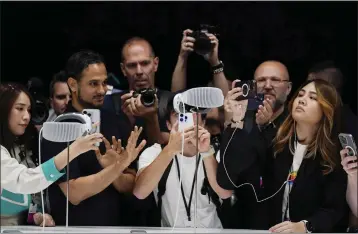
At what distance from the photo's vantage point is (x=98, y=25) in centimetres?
297

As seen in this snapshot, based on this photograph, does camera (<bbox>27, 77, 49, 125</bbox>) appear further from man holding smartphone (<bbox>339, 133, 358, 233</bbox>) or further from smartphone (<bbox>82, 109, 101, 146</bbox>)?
man holding smartphone (<bbox>339, 133, 358, 233</bbox>)

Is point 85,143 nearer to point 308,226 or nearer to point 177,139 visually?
point 177,139

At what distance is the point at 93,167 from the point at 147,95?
43cm

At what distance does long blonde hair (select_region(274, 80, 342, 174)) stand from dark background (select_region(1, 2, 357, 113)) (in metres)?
0.10

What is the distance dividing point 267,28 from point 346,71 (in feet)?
1.43

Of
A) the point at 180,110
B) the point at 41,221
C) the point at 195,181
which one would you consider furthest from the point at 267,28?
the point at 41,221

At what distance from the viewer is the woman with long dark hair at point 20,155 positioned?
288 centimetres

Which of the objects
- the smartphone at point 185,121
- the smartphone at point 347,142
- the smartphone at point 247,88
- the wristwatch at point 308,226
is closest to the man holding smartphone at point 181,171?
the smartphone at point 185,121

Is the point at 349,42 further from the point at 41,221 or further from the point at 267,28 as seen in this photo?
the point at 41,221

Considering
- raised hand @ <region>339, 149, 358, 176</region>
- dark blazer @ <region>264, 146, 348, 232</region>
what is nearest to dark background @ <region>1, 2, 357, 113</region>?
raised hand @ <region>339, 149, 358, 176</region>

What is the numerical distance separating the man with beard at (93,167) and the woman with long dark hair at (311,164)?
71 cm

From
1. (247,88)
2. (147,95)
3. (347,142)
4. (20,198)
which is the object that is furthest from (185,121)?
(20,198)

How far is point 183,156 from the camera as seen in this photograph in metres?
2.90

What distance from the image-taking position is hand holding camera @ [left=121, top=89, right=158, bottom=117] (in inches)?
116
